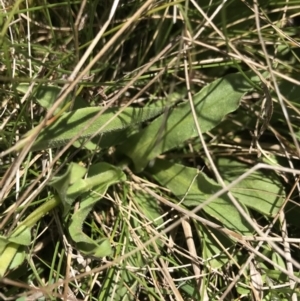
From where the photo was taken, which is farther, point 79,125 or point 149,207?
point 149,207

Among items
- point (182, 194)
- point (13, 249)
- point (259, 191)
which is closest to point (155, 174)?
point (182, 194)

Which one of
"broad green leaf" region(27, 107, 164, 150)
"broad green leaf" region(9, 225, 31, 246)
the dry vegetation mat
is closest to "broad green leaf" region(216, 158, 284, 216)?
the dry vegetation mat

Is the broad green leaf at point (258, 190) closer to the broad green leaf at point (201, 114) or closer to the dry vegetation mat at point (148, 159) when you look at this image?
the dry vegetation mat at point (148, 159)

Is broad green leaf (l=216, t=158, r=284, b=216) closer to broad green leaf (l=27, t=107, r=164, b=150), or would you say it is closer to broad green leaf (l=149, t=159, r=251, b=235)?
broad green leaf (l=149, t=159, r=251, b=235)

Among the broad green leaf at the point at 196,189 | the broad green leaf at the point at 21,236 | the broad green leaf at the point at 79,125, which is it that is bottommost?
the broad green leaf at the point at 196,189

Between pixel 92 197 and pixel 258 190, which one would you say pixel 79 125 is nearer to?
pixel 92 197

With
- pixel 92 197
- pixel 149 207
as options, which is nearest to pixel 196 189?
pixel 149 207

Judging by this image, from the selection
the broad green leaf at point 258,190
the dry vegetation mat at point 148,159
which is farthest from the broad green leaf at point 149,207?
the broad green leaf at point 258,190
